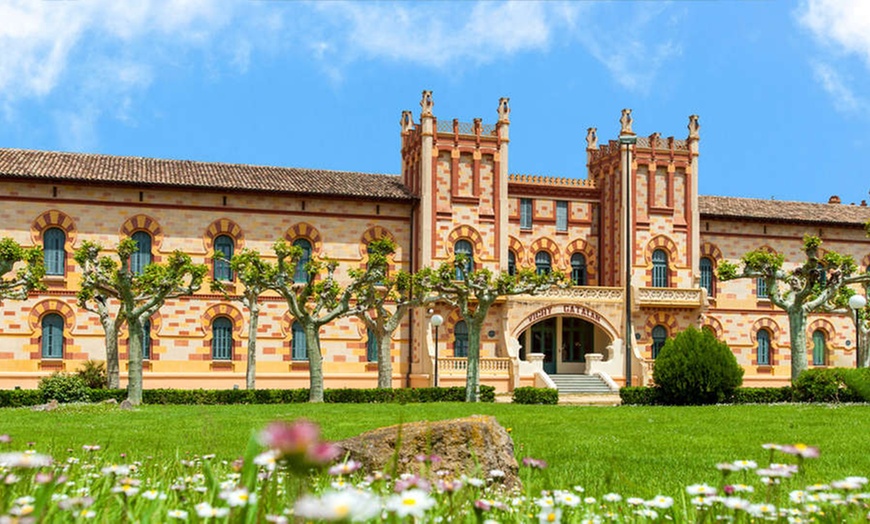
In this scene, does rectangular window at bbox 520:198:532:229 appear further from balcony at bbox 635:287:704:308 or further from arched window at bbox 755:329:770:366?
arched window at bbox 755:329:770:366

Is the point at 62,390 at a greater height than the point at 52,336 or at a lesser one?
lesser

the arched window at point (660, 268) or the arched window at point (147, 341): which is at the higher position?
the arched window at point (660, 268)

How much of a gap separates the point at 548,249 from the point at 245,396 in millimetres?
18420

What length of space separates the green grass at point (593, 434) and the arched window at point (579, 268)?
1870 cm

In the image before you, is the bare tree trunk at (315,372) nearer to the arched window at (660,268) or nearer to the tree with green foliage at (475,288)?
the tree with green foliage at (475,288)

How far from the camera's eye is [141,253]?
37219mm

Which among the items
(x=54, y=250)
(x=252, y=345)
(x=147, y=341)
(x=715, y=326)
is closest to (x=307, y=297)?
(x=252, y=345)

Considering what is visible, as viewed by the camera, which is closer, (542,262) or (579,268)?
(542,262)

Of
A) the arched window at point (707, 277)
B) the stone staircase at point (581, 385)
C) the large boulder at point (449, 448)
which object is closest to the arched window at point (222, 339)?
the stone staircase at point (581, 385)

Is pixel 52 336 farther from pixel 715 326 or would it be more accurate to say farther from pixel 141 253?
pixel 715 326

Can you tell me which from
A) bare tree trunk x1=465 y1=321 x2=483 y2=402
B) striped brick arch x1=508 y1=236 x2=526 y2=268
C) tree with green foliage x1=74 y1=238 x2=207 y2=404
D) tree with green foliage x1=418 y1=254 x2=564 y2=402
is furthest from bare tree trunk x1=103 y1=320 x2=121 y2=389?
striped brick arch x1=508 y1=236 x2=526 y2=268

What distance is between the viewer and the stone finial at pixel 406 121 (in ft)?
146

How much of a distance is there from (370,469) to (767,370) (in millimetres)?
40827

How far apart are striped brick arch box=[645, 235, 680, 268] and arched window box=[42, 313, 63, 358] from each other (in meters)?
26.1
